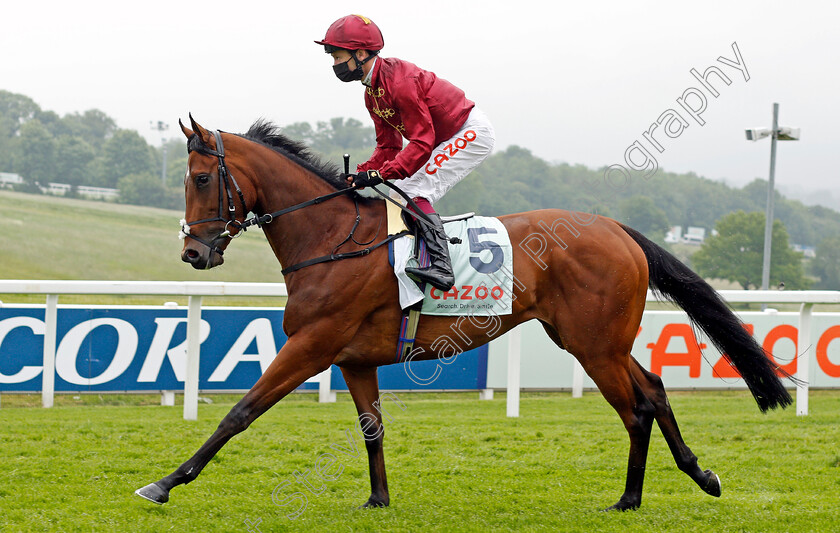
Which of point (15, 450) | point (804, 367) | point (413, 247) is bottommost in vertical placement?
point (15, 450)

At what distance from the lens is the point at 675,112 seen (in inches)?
178

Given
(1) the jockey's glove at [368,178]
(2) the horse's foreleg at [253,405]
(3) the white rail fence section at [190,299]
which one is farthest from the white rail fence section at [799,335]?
(2) the horse's foreleg at [253,405]

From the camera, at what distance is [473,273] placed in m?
3.57

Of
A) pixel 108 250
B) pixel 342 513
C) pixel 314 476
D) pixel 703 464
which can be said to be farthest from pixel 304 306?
pixel 108 250

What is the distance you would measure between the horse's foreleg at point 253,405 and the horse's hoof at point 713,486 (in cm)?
201

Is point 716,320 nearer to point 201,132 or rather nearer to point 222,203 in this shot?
point 222,203

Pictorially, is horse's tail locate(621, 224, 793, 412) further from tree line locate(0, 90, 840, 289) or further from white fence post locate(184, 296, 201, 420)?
white fence post locate(184, 296, 201, 420)

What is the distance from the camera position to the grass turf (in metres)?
3.45

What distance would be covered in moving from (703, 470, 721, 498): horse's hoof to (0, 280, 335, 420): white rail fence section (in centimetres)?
318

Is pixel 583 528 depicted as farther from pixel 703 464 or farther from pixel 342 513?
pixel 703 464

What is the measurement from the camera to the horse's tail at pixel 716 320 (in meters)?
4.07

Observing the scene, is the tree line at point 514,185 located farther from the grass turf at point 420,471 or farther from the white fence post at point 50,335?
the white fence post at point 50,335

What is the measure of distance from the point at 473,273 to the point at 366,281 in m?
0.52

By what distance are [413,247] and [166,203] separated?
32.5 metres
